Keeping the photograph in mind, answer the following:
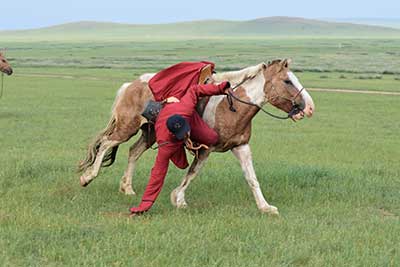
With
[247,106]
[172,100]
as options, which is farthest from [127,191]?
[247,106]

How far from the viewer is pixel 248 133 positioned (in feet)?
28.0

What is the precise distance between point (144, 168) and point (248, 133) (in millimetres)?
3499

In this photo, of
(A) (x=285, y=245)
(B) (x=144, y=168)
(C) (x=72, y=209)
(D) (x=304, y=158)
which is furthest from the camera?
(D) (x=304, y=158)

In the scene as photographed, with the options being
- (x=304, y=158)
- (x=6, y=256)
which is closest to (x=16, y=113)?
(x=304, y=158)

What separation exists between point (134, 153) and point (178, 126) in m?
2.40

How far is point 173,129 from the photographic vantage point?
Result: 25.3 ft

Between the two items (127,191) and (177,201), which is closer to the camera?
A: (177,201)

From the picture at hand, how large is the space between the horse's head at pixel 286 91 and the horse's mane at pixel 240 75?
9 centimetres

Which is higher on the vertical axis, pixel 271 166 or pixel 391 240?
pixel 391 240

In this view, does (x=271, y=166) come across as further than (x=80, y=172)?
Yes

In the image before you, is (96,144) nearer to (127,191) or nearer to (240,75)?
(127,191)

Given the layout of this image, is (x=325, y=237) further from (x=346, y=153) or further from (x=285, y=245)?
(x=346, y=153)

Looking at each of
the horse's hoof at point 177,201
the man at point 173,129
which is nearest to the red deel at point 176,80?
the man at point 173,129

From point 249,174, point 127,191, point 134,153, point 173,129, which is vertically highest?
point 173,129
